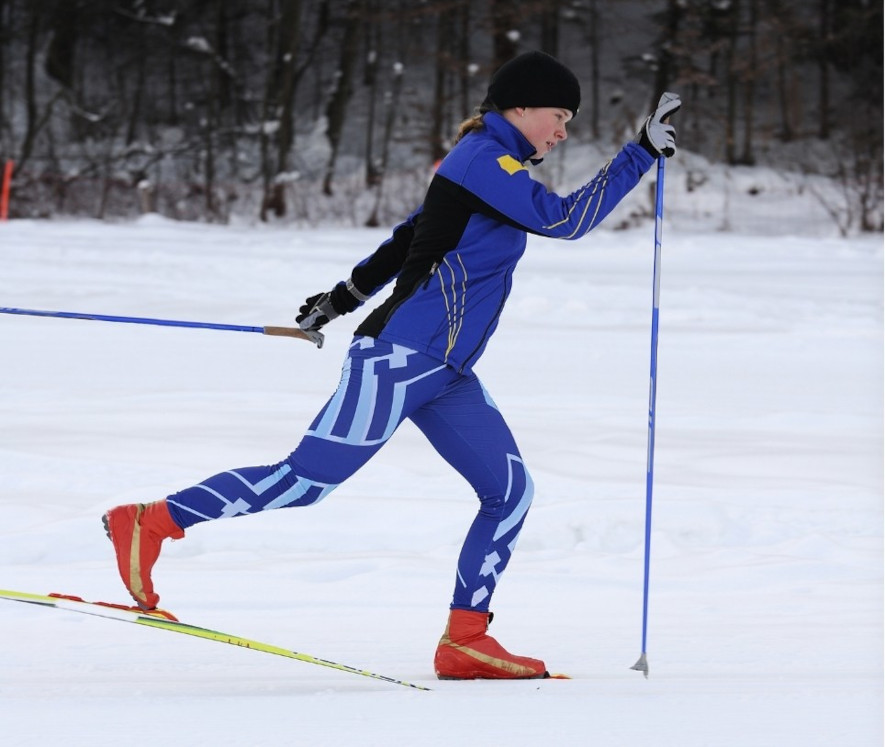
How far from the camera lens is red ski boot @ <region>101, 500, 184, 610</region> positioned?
10.2ft

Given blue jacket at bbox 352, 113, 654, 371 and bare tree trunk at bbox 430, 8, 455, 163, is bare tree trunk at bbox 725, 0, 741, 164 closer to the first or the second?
bare tree trunk at bbox 430, 8, 455, 163

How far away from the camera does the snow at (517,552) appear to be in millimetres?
2871

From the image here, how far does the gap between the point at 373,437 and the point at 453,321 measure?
34 cm

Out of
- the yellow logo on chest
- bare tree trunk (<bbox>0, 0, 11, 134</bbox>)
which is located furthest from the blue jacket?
bare tree trunk (<bbox>0, 0, 11, 134</bbox>)

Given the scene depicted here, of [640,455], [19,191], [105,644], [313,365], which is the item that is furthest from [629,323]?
[19,191]

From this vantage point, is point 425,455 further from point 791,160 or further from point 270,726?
point 791,160

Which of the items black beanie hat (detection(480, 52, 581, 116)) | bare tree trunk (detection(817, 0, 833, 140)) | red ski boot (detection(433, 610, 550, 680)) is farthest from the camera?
bare tree trunk (detection(817, 0, 833, 140))

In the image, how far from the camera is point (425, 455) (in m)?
6.08

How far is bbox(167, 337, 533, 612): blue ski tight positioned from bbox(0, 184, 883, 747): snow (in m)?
0.46

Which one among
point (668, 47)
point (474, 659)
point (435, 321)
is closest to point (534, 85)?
point (435, 321)

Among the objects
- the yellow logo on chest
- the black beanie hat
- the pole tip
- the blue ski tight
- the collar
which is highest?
the black beanie hat

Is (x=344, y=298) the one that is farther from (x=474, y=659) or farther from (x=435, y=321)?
(x=474, y=659)

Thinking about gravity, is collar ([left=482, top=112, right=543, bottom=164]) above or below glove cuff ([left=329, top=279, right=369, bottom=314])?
above

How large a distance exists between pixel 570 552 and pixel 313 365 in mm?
4021
